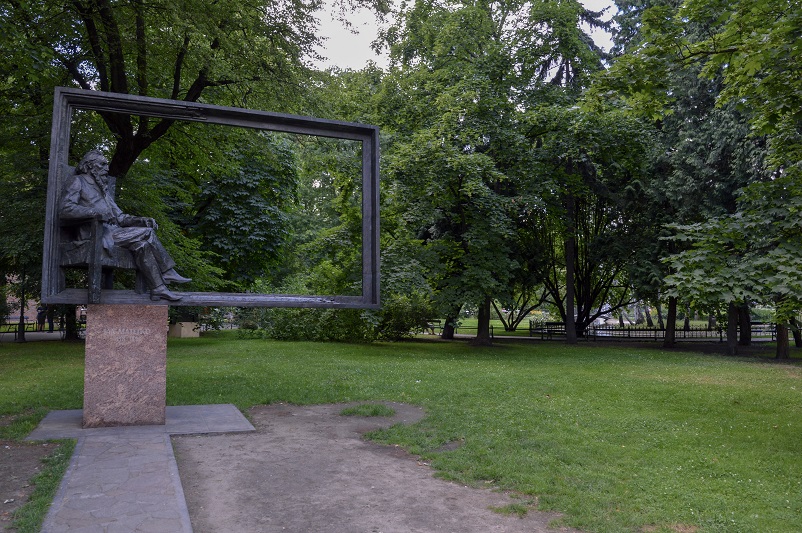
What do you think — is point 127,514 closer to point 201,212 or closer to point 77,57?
point 77,57

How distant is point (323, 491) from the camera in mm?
5875

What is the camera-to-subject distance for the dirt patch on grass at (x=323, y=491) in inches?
199

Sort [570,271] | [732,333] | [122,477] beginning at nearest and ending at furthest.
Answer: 1. [122,477]
2. [732,333]
3. [570,271]

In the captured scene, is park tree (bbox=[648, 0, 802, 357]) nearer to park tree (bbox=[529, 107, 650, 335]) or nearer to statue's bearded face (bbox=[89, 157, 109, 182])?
statue's bearded face (bbox=[89, 157, 109, 182])

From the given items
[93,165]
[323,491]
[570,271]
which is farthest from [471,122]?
[323,491]

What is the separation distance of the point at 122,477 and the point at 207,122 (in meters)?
5.25

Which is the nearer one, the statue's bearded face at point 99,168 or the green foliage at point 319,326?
the statue's bearded face at point 99,168

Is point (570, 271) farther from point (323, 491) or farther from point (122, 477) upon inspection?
point (122, 477)

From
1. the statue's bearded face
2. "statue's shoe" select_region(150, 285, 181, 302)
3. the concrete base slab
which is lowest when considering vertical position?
the concrete base slab

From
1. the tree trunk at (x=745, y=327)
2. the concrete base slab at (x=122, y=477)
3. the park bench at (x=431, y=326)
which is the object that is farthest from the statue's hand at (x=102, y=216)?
the tree trunk at (x=745, y=327)

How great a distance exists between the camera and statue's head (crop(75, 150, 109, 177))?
8320 mm

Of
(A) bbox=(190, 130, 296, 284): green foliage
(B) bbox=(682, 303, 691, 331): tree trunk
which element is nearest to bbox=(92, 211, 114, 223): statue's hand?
(B) bbox=(682, 303, 691, 331): tree trunk

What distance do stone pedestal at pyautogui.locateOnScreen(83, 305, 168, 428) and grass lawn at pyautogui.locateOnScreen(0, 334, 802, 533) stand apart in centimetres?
103

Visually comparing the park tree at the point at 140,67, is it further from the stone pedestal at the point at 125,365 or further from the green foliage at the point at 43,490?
the green foliage at the point at 43,490
